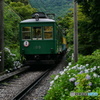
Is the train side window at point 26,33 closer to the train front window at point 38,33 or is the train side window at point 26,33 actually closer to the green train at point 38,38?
the green train at point 38,38

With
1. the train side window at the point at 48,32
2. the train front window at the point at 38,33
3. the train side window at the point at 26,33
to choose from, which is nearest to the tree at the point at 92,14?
the train side window at the point at 48,32

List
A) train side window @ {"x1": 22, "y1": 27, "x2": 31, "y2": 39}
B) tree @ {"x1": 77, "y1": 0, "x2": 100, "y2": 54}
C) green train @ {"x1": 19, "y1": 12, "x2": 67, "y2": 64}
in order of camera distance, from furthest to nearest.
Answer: train side window @ {"x1": 22, "y1": 27, "x2": 31, "y2": 39} → green train @ {"x1": 19, "y1": 12, "x2": 67, "y2": 64} → tree @ {"x1": 77, "y1": 0, "x2": 100, "y2": 54}

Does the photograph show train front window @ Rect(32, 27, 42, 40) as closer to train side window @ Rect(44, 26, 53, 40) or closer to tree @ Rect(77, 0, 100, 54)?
train side window @ Rect(44, 26, 53, 40)

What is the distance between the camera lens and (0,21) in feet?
42.8

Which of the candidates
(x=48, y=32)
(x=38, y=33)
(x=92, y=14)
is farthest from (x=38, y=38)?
(x=92, y=14)

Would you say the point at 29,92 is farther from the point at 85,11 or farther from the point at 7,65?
the point at 7,65

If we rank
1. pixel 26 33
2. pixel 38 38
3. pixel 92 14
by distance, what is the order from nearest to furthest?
pixel 92 14
pixel 38 38
pixel 26 33

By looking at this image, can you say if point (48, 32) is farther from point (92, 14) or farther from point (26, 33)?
point (92, 14)

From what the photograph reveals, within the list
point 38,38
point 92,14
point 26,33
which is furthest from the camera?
point 26,33

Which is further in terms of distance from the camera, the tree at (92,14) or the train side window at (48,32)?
the train side window at (48,32)

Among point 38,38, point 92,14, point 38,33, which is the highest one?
point 92,14

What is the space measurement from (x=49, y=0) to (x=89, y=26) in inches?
1921

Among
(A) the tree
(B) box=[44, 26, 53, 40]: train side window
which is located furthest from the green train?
(A) the tree

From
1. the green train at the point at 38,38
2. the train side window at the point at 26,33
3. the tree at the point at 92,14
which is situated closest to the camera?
the tree at the point at 92,14
